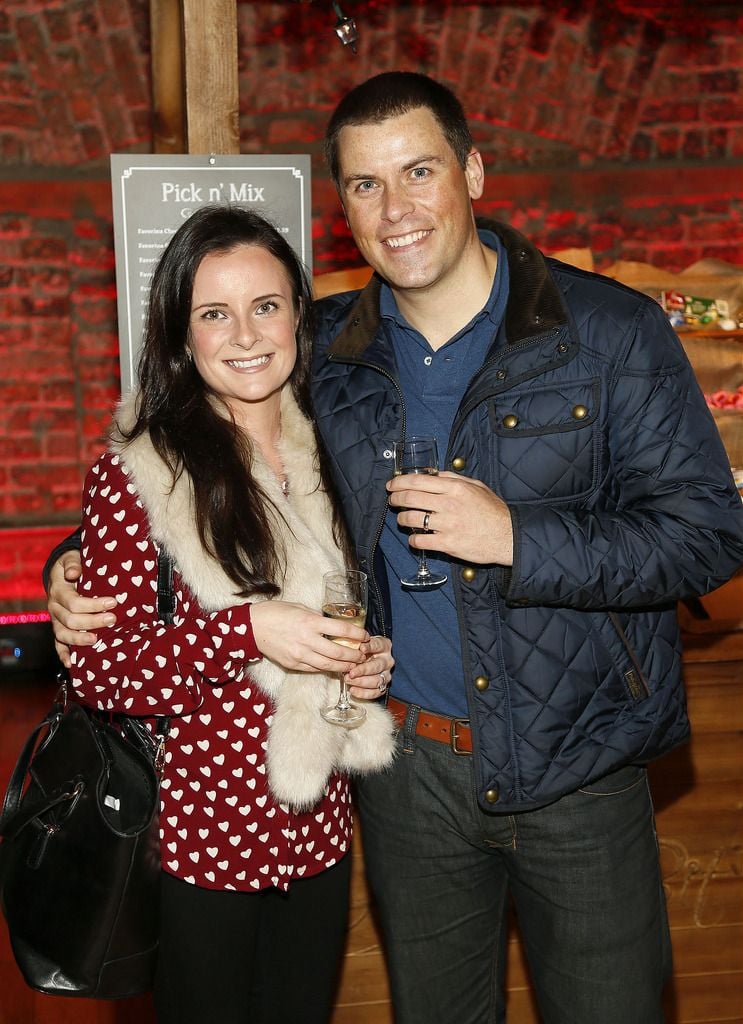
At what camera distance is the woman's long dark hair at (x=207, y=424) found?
2.04 m

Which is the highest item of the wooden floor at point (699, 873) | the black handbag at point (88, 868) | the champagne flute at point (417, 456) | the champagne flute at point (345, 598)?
the champagne flute at point (417, 456)

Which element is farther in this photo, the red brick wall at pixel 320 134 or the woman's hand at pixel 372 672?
the red brick wall at pixel 320 134

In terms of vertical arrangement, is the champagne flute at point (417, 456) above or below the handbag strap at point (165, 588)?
above

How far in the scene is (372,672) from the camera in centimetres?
203

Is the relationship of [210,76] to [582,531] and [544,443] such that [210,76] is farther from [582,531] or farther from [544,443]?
[582,531]

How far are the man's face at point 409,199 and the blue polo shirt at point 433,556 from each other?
0.12 metres

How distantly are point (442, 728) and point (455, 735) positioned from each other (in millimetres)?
30

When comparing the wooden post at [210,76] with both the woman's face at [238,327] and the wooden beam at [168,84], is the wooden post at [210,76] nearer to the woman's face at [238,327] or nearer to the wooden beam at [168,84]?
the wooden beam at [168,84]

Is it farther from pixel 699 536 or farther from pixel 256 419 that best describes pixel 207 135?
pixel 699 536

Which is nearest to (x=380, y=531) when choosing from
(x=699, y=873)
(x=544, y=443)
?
(x=544, y=443)

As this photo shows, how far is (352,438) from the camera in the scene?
217cm

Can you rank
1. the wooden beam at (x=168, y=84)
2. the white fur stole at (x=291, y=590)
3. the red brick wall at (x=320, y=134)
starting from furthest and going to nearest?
the red brick wall at (x=320, y=134)
the wooden beam at (x=168, y=84)
the white fur stole at (x=291, y=590)

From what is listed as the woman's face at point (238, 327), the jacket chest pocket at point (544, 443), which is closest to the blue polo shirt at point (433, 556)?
the jacket chest pocket at point (544, 443)

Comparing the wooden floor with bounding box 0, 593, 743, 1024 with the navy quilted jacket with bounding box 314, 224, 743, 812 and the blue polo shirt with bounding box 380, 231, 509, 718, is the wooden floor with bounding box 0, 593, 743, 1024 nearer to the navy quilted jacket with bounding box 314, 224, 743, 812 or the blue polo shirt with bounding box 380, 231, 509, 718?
the navy quilted jacket with bounding box 314, 224, 743, 812
